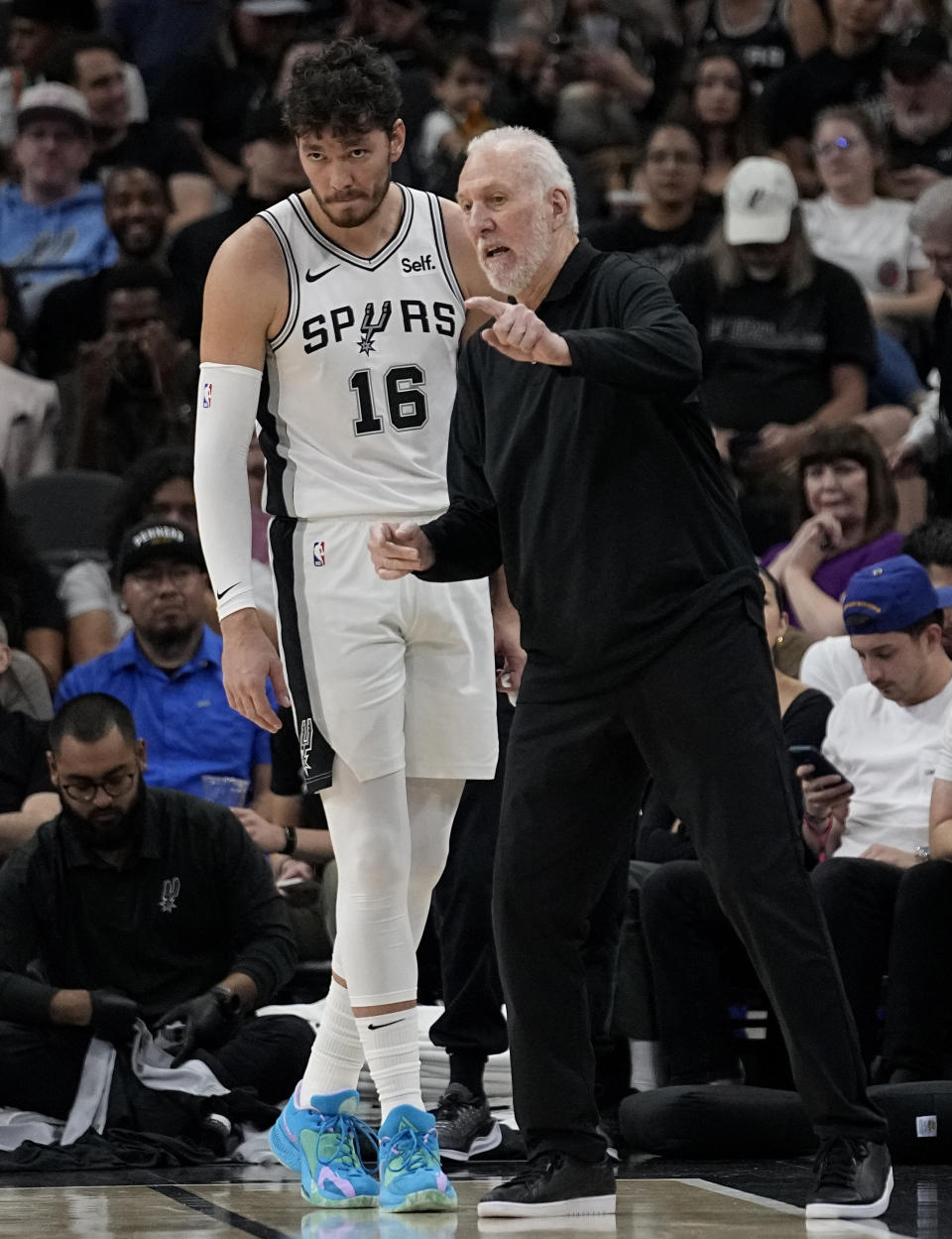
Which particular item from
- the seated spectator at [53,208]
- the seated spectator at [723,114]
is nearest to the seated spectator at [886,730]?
the seated spectator at [723,114]

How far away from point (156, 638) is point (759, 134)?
4.62 metres

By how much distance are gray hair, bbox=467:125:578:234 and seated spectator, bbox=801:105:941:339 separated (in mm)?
6004

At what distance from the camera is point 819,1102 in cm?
368

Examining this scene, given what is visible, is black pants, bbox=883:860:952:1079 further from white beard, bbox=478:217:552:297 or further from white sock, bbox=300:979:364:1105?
white beard, bbox=478:217:552:297

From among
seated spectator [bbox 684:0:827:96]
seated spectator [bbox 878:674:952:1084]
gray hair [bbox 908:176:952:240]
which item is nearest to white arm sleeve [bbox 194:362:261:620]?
seated spectator [bbox 878:674:952:1084]

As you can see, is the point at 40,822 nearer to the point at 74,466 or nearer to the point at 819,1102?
the point at 74,466

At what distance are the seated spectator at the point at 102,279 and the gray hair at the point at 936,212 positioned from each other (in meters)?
3.42

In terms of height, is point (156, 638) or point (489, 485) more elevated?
point (489, 485)

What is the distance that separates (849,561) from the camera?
24.0 feet

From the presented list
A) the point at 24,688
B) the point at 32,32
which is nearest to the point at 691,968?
the point at 24,688

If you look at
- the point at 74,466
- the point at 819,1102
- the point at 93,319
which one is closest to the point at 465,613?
the point at 819,1102

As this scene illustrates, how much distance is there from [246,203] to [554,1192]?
6397mm

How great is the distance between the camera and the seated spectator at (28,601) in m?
7.20

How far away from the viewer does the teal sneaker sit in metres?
3.96
